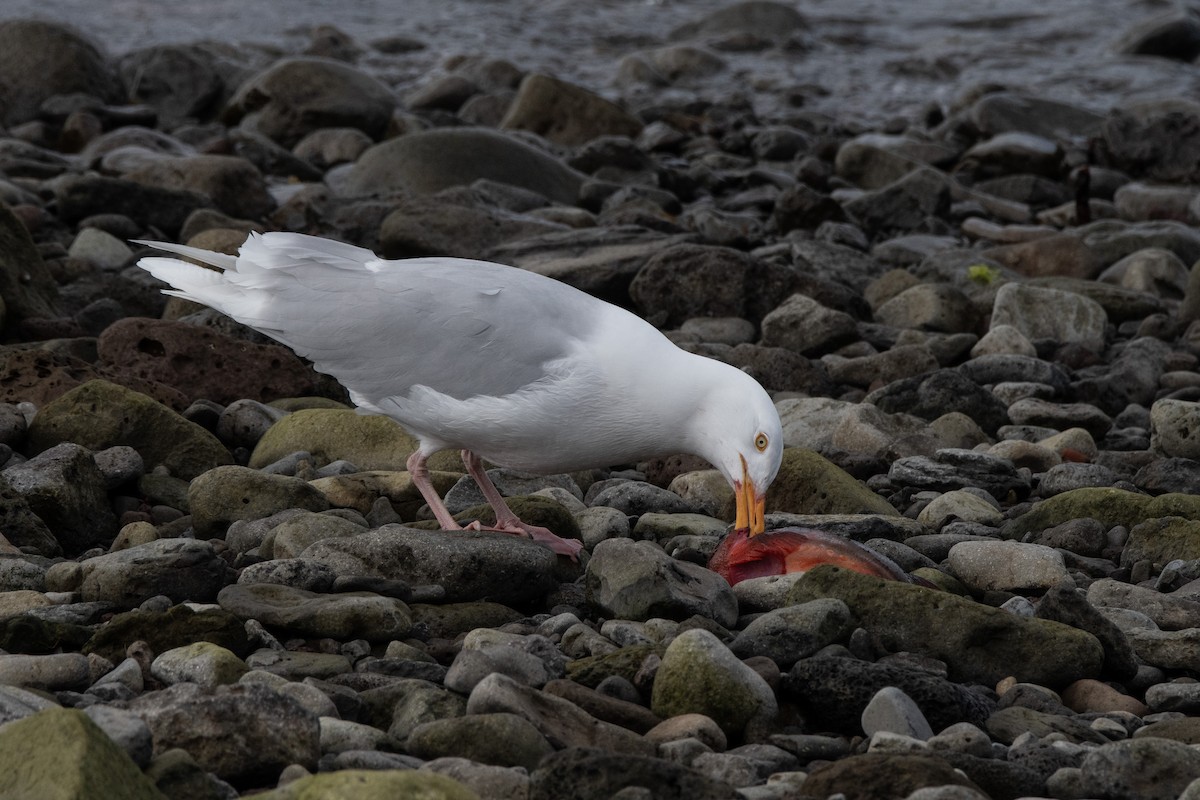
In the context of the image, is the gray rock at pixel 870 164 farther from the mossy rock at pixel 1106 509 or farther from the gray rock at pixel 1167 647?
the gray rock at pixel 1167 647

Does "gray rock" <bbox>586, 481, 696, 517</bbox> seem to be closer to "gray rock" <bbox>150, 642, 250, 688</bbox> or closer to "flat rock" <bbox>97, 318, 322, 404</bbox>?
"flat rock" <bbox>97, 318, 322, 404</bbox>

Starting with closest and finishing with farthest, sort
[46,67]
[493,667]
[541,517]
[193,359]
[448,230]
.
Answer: [493,667]
[541,517]
[193,359]
[448,230]
[46,67]

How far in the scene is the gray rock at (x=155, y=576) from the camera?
5.09 meters

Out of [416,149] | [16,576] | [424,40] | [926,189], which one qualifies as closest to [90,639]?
[16,576]

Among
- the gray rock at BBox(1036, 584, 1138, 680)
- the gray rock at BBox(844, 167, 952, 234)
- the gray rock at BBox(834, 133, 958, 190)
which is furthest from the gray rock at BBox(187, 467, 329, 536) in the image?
the gray rock at BBox(834, 133, 958, 190)

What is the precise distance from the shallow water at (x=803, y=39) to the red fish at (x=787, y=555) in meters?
14.1

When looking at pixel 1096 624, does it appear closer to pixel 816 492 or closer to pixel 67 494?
pixel 816 492

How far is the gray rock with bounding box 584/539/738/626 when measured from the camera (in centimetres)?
519

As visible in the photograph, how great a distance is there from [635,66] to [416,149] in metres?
8.80

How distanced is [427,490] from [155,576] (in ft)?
4.73

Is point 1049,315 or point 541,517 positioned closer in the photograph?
point 541,517

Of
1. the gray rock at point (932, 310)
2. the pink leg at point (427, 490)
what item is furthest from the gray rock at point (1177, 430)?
the pink leg at point (427, 490)

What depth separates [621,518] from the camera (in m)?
6.33

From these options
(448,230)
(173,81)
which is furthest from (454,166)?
(173,81)
